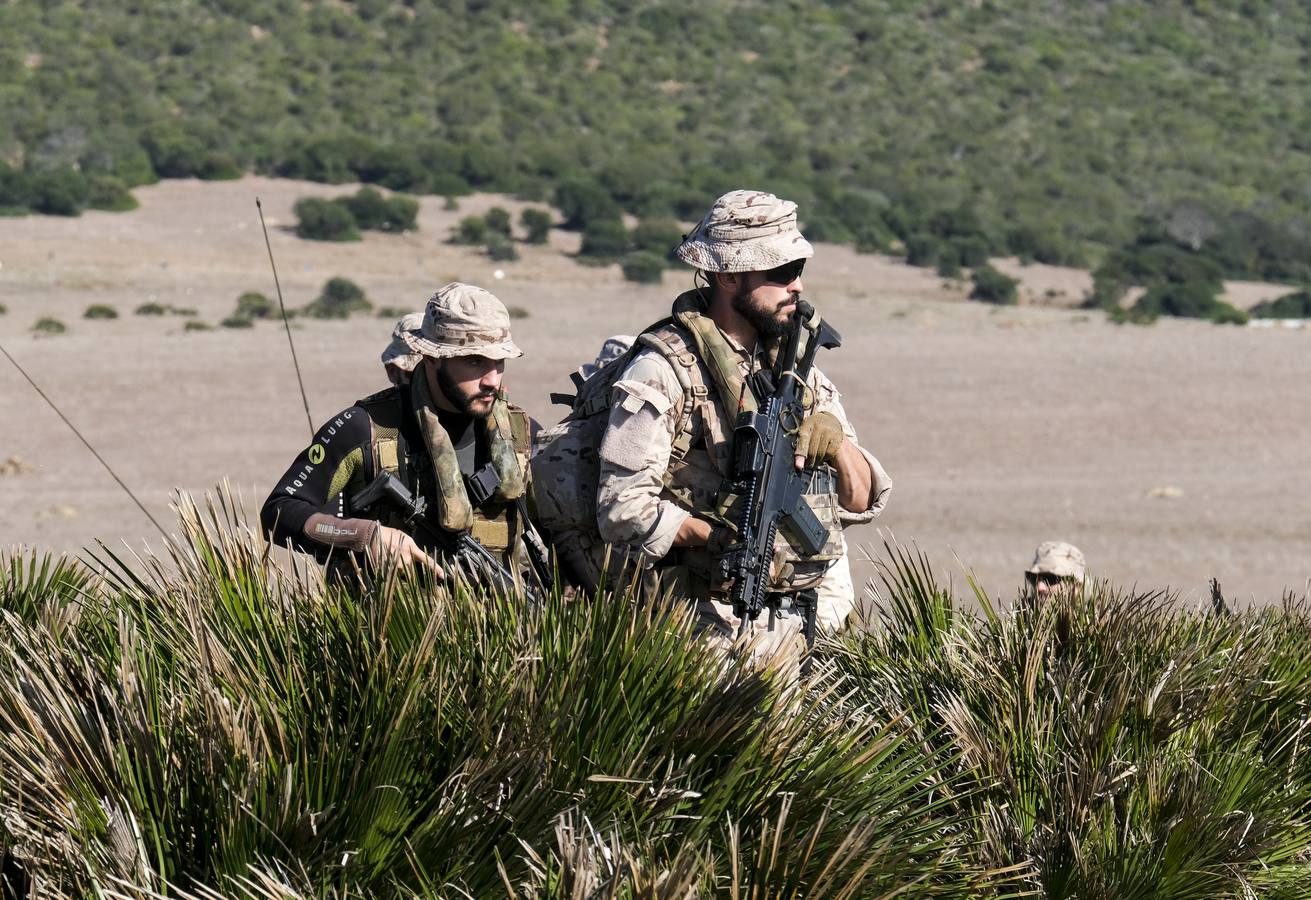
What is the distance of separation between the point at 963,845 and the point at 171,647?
1.62 m

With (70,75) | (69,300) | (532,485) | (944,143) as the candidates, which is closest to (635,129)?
(944,143)

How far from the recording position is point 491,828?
11.2ft

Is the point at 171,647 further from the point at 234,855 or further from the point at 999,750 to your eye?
the point at 999,750

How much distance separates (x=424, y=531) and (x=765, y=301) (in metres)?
1.03

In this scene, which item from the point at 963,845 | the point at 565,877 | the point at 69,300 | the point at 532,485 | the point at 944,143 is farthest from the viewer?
the point at 944,143

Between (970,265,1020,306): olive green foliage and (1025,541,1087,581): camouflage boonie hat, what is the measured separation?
2354 centimetres

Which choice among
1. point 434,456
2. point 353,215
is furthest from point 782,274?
point 353,215

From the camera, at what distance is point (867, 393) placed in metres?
21.8

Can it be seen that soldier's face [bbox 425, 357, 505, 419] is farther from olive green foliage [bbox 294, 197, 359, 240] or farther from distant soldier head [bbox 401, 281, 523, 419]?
olive green foliage [bbox 294, 197, 359, 240]

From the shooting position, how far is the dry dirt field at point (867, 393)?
53.3 feet

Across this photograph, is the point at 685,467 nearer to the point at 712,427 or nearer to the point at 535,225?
the point at 712,427

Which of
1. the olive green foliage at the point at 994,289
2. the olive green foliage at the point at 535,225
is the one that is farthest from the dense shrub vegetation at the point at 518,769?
the olive green foliage at the point at 535,225

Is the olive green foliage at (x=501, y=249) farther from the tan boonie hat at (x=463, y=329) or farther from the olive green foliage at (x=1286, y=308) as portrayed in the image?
the tan boonie hat at (x=463, y=329)

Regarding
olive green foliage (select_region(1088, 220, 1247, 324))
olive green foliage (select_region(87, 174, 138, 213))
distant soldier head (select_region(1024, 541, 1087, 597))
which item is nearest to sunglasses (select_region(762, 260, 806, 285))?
distant soldier head (select_region(1024, 541, 1087, 597))
